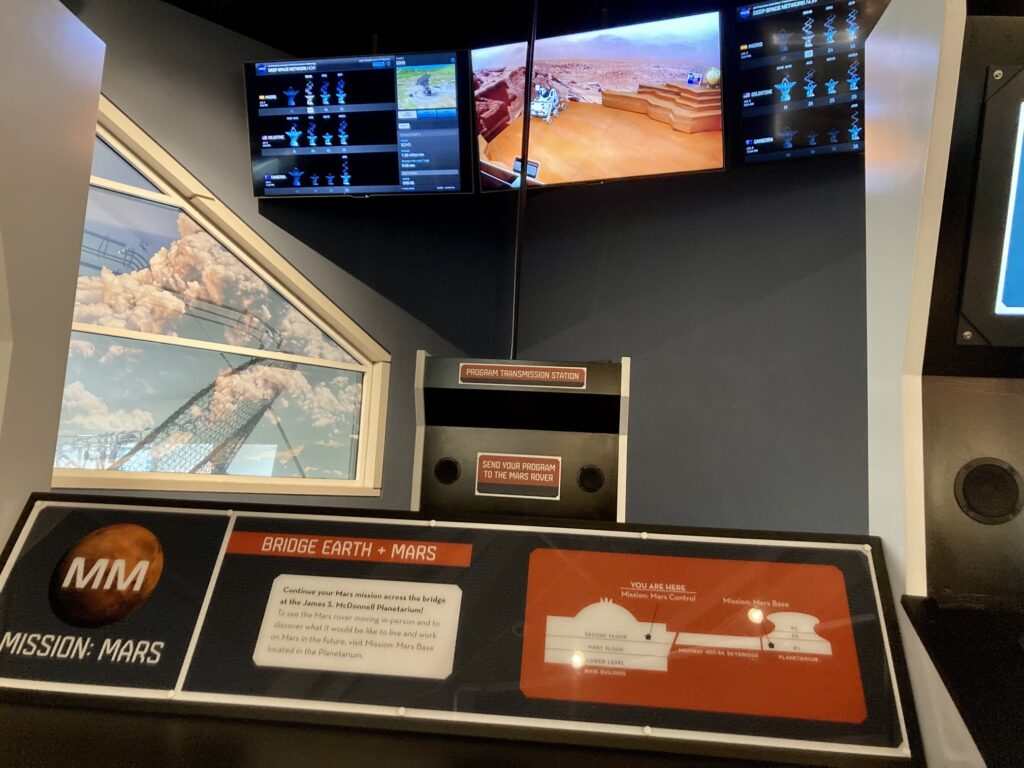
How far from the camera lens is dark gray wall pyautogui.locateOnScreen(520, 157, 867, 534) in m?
2.44

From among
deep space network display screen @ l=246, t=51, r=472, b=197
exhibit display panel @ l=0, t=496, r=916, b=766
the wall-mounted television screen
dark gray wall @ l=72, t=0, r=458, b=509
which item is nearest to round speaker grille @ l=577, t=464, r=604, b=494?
exhibit display panel @ l=0, t=496, r=916, b=766

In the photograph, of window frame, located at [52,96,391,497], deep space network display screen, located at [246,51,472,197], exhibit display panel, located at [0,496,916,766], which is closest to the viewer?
exhibit display panel, located at [0,496,916,766]

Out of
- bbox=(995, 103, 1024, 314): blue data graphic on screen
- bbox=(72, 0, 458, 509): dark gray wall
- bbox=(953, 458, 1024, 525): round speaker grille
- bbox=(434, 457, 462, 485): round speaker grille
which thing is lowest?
bbox=(434, 457, 462, 485): round speaker grille

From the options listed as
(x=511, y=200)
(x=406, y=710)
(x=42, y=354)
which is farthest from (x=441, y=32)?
(x=406, y=710)

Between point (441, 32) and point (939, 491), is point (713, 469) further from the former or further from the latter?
point (441, 32)

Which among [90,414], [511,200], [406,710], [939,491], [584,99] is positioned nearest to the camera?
[406,710]

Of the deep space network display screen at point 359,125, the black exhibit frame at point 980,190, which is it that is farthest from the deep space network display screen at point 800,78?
the black exhibit frame at point 980,190

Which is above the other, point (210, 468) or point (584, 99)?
point (584, 99)

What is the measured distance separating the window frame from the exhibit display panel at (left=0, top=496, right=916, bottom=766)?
162 centimetres

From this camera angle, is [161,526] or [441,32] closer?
[161,526]

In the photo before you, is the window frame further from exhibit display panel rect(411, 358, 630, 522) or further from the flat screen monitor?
the flat screen monitor

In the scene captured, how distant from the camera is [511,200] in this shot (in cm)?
355

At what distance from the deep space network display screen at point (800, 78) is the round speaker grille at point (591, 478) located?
71.0 inches

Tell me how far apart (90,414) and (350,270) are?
1.34 m
